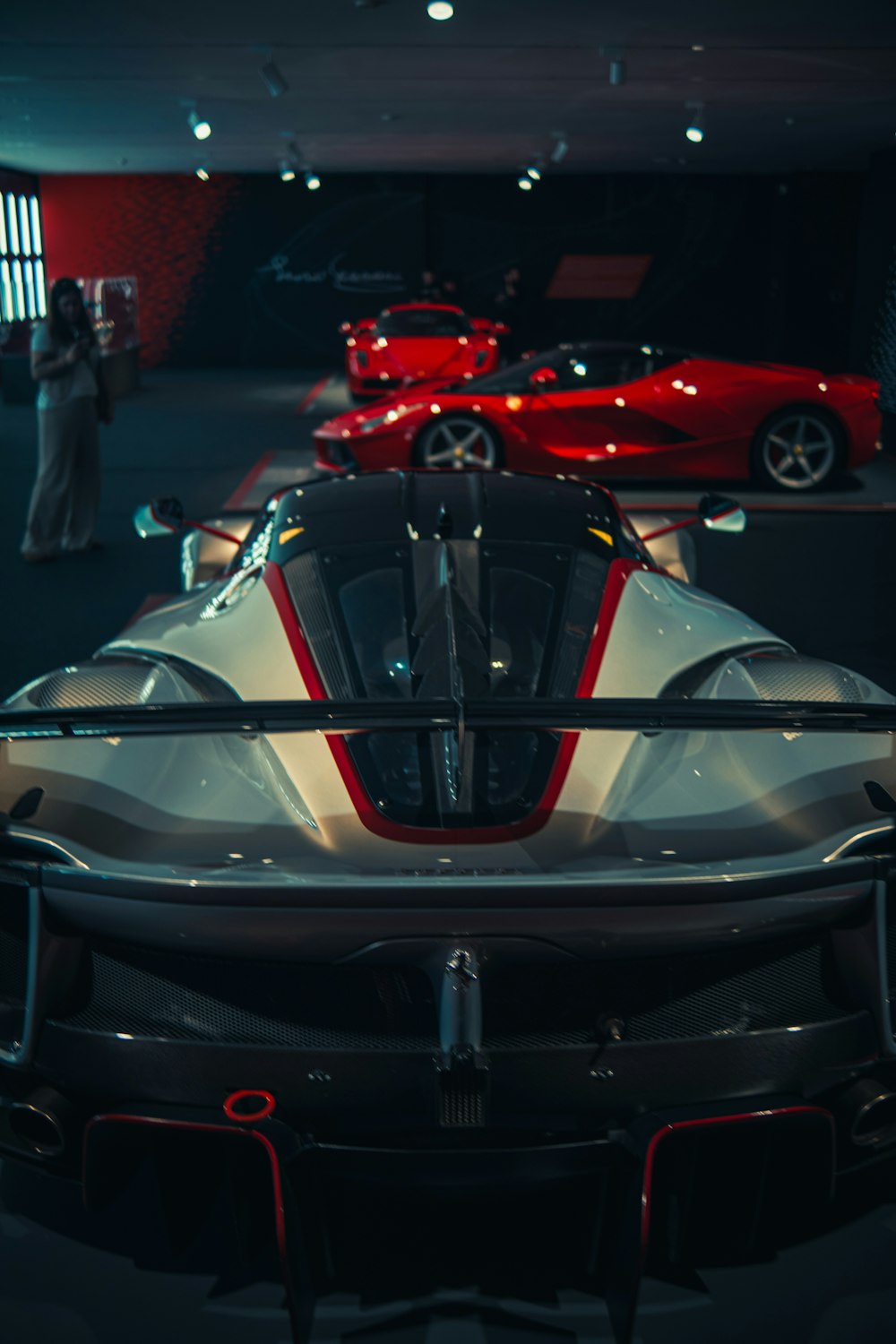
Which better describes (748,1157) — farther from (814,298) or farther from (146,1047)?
(814,298)

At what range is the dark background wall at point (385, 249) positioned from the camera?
73.2 ft

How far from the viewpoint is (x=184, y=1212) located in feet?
5.74

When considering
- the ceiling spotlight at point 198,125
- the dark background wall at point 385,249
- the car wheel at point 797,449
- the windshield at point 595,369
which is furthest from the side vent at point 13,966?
the dark background wall at point 385,249

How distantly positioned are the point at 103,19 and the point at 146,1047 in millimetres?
7681

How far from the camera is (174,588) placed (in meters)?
6.64

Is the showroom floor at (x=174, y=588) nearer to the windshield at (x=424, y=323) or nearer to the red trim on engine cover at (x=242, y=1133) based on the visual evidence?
the red trim on engine cover at (x=242, y=1133)

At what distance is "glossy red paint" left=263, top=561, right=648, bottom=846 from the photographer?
6.03 feet

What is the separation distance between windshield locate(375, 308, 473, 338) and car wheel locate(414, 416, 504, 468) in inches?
262

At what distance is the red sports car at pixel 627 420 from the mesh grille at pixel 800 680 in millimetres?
6317

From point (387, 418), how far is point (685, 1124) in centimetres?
760

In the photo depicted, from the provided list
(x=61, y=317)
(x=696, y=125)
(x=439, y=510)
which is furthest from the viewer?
(x=696, y=125)

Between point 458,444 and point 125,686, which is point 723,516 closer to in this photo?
point 125,686

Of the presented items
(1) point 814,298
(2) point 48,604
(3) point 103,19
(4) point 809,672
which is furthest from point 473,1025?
(1) point 814,298
